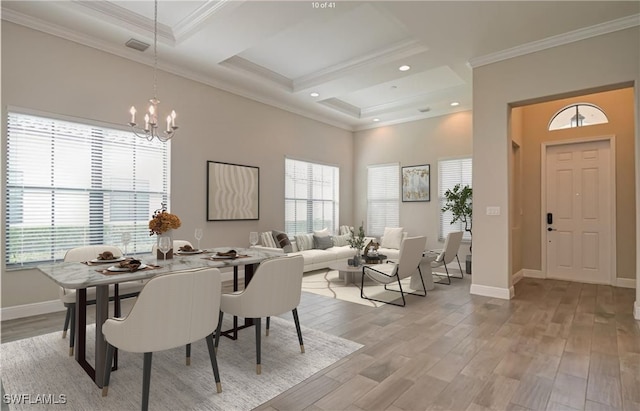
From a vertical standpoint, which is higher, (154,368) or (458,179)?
(458,179)

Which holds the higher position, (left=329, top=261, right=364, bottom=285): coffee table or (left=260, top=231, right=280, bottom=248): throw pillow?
(left=260, top=231, right=280, bottom=248): throw pillow

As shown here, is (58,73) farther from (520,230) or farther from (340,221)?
(520,230)

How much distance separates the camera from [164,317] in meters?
1.96

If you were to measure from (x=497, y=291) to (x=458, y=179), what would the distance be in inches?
121

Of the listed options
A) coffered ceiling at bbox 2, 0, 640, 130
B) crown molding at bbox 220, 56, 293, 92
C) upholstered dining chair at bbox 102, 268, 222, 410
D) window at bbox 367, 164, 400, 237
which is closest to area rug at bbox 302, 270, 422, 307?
window at bbox 367, 164, 400, 237

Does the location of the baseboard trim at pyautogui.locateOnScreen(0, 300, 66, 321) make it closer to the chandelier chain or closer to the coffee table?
the chandelier chain

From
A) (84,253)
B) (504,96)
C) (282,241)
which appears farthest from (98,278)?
(504,96)

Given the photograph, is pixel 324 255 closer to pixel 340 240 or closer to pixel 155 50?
pixel 340 240

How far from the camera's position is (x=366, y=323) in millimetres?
3607

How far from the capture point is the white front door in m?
5.33

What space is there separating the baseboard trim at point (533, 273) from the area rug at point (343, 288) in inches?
87.6

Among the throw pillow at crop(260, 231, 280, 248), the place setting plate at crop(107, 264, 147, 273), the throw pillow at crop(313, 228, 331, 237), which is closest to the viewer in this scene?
the place setting plate at crop(107, 264, 147, 273)

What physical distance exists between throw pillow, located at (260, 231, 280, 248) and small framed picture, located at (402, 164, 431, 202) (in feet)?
11.0

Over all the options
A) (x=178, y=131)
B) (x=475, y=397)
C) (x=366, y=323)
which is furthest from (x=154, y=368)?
(x=178, y=131)
